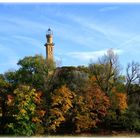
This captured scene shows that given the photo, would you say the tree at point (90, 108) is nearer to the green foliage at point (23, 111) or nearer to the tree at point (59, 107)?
the tree at point (59, 107)

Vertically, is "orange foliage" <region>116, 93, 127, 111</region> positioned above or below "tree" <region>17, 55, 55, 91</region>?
below

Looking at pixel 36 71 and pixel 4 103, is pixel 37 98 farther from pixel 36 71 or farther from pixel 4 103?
pixel 36 71

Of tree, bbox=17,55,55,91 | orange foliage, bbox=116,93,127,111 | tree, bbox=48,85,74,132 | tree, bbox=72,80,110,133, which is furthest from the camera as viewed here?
tree, bbox=17,55,55,91

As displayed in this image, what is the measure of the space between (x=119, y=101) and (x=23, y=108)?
17.3 ft

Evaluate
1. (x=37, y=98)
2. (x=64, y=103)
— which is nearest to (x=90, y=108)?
(x=64, y=103)

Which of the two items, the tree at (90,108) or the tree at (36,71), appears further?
the tree at (36,71)

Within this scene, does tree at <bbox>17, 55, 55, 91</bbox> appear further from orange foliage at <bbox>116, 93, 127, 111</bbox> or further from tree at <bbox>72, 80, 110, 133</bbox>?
orange foliage at <bbox>116, 93, 127, 111</bbox>

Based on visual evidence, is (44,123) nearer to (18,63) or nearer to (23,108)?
(23,108)

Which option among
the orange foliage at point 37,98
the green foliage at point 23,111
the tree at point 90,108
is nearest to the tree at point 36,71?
the orange foliage at point 37,98

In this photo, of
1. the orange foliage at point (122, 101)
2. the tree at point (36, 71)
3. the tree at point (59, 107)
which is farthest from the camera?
the tree at point (36, 71)

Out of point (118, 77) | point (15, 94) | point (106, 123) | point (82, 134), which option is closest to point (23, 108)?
point (15, 94)

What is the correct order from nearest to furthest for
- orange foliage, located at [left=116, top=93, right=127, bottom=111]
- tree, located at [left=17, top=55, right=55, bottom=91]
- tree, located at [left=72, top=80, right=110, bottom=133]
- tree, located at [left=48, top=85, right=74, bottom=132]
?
tree, located at [left=48, top=85, right=74, bottom=132] → tree, located at [left=72, top=80, right=110, bottom=133] → orange foliage, located at [left=116, top=93, right=127, bottom=111] → tree, located at [left=17, top=55, right=55, bottom=91]

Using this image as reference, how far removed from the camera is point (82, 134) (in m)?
22.5

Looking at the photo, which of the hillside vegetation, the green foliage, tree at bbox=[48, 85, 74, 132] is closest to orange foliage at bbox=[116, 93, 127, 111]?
the hillside vegetation
